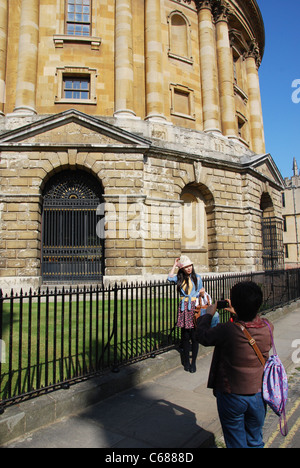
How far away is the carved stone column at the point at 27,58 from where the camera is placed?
14906 mm

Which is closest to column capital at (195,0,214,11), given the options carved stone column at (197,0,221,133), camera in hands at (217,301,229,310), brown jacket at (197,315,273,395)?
carved stone column at (197,0,221,133)

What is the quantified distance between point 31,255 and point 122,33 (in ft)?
38.5

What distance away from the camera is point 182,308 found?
600cm

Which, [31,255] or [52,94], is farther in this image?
[52,94]

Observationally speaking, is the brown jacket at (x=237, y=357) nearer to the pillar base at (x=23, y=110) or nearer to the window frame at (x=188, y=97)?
the pillar base at (x=23, y=110)

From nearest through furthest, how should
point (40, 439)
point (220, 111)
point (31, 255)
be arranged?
point (40, 439) < point (31, 255) < point (220, 111)

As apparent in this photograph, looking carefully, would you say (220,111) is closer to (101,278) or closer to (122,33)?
(122,33)

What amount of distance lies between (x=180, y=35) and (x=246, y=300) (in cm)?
2073

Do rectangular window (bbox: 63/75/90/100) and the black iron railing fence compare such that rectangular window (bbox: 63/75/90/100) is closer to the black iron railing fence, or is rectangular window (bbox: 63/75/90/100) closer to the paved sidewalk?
the black iron railing fence

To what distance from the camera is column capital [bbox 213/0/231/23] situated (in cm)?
2002

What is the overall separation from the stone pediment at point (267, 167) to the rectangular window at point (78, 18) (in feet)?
37.4

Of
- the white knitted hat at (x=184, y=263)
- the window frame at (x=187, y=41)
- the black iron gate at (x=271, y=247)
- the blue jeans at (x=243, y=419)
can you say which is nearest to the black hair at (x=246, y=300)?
the blue jeans at (x=243, y=419)

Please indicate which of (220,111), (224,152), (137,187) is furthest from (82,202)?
(220,111)

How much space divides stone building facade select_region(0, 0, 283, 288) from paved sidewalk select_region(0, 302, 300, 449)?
27.1 feet
